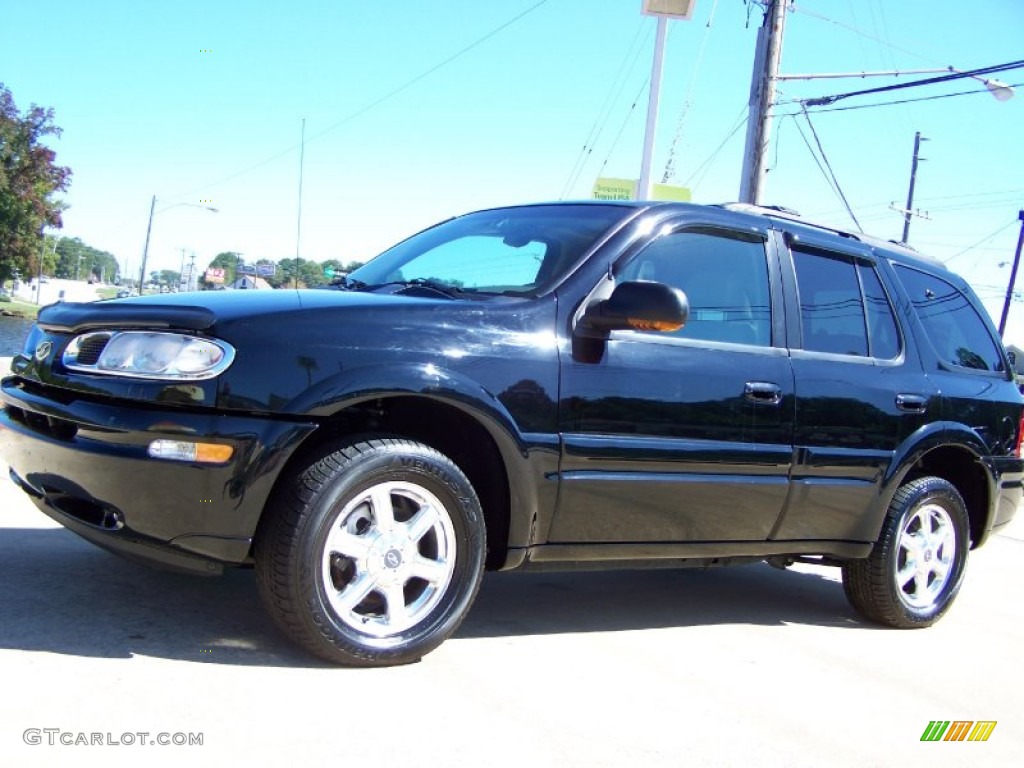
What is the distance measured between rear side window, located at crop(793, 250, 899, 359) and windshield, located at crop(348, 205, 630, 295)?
1036mm

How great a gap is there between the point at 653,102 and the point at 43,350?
33.4ft

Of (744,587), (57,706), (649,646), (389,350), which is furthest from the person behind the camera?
(744,587)

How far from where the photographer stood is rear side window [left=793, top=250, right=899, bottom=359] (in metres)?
4.29

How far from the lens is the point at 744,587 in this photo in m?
5.39

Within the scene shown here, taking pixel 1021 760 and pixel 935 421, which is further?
pixel 935 421

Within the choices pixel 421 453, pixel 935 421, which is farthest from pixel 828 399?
pixel 421 453

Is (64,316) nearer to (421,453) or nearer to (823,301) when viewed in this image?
(421,453)

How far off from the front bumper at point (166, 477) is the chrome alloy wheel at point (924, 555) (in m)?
3.17

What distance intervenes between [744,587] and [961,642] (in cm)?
117

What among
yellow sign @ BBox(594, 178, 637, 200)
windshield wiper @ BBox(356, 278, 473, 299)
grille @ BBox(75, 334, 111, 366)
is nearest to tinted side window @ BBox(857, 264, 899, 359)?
windshield wiper @ BBox(356, 278, 473, 299)

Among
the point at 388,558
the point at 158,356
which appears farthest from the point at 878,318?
the point at 158,356

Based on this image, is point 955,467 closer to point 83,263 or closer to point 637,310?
point 637,310

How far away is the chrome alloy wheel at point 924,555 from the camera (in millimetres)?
4684

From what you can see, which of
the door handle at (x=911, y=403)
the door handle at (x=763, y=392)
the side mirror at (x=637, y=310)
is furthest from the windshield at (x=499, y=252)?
the door handle at (x=911, y=403)
